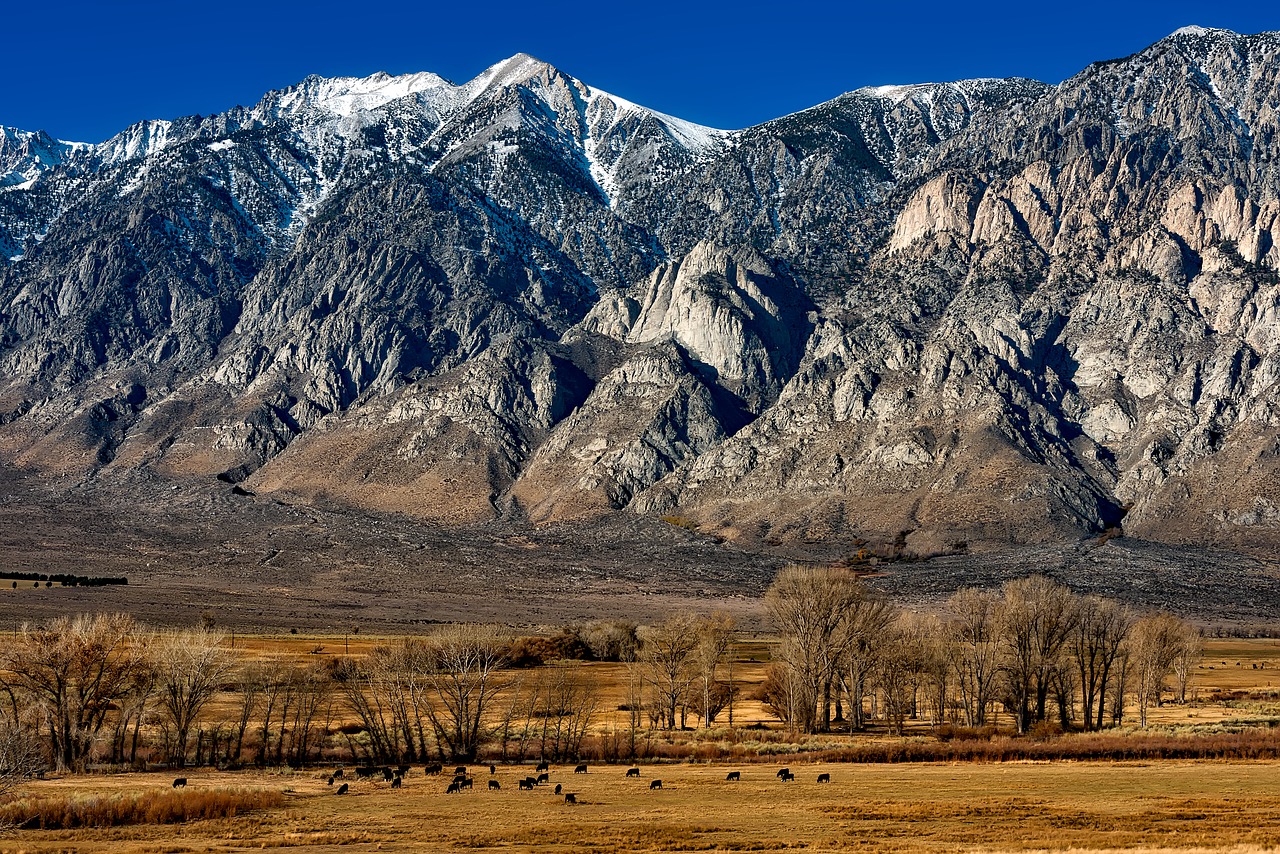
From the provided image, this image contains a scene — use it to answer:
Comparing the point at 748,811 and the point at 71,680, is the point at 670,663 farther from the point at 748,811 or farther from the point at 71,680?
the point at 748,811

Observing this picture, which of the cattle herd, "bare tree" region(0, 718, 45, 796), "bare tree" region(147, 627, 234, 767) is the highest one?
"bare tree" region(147, 627, 234, 767)

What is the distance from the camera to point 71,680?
2488 inches

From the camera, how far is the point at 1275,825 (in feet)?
A: 119

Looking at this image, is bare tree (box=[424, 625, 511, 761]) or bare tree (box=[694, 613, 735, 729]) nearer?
bare tree (box=[424, 625, 511, 761])

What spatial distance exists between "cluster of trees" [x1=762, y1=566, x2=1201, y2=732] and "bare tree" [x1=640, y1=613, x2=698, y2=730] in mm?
6009

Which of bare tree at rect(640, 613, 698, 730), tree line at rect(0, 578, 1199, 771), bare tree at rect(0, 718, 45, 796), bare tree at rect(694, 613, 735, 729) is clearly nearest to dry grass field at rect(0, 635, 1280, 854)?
bare tree at rect(0, 718, 45, 796)

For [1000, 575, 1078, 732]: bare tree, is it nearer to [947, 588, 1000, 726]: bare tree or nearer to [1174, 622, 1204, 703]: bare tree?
[947, 588, 1000, 726]: bare tree

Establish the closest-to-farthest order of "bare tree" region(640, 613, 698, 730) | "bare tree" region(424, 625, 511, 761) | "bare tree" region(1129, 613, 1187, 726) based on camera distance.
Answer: "bare tree" region(424, 625, 511, 761) < "bare tree" region(640, 613, 698, 730) < "bare tree" region(1129, 613, 1187, 726)

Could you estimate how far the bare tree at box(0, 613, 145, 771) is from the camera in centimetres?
6131

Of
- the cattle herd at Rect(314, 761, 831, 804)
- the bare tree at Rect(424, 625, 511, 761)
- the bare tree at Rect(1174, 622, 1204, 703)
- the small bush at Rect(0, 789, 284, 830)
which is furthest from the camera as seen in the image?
the bare tree at Rect(1174, 622, 1204, 703)

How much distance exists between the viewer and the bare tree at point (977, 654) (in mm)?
77938

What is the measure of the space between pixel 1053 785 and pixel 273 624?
117766 mm

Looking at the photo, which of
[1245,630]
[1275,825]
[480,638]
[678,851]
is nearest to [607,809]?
[678,851]

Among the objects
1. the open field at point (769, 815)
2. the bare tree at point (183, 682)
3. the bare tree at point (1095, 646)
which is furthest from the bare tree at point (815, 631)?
the bare tree at point (183, 682)
